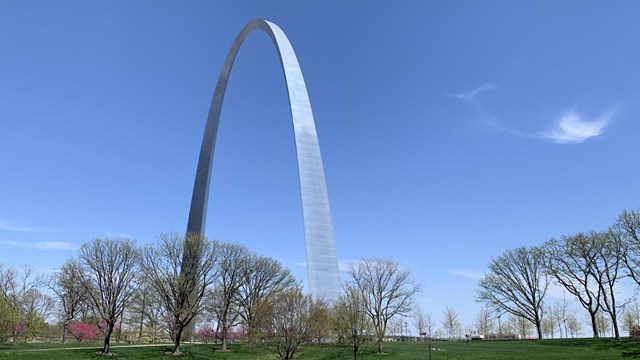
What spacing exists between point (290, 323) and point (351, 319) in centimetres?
444

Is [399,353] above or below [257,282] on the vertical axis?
below

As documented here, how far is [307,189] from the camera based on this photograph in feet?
98.0

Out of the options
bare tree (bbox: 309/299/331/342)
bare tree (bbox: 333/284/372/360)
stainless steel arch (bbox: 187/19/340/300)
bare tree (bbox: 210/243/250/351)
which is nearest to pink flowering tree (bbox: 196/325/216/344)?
bare tree (bbox: 210/243/250/351)

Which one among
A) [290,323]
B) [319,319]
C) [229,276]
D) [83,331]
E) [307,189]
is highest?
[307,189]

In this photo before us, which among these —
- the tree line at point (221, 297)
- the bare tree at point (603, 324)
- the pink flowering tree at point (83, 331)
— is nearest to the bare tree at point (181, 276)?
the tree line at point (221, 297)

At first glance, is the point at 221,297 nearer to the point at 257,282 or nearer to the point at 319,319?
the point at 257,282

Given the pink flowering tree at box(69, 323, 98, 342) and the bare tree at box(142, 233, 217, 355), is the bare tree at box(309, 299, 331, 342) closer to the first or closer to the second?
the bare tree at box(142, 233, 217, 355)

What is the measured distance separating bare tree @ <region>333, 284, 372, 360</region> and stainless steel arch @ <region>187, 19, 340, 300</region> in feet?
4.49

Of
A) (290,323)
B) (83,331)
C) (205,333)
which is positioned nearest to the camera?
(290,323)

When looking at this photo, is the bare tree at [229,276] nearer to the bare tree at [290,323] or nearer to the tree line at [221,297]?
the tree line at [221,297]

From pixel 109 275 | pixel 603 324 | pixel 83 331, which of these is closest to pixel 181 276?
pixel 109 275

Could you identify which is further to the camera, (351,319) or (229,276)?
(229,276)

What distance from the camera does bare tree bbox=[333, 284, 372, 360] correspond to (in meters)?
26.4

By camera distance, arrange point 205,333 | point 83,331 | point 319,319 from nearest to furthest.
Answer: point 319,319
point 83,331
point 205,333
